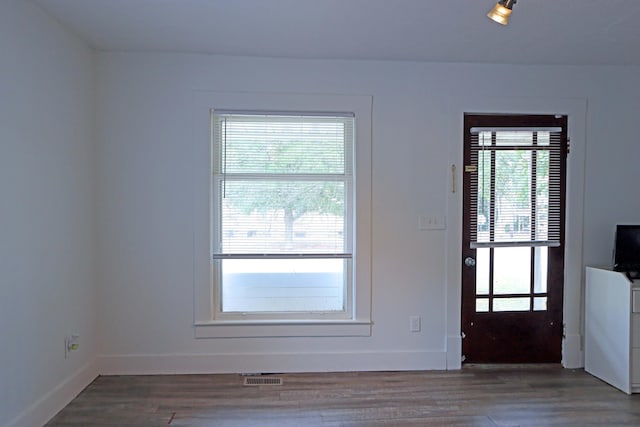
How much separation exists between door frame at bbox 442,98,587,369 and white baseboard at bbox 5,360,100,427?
8.80 feet

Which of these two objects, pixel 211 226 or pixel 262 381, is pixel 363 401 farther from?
pixel 211 226

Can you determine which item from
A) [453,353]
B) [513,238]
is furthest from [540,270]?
[453,353]

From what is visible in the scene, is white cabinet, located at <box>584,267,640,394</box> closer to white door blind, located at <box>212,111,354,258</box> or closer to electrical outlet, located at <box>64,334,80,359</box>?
white door blind, located at <box>212,111,354,258</box>

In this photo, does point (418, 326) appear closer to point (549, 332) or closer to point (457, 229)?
point (457, 229)

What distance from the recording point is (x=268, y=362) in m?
3.35

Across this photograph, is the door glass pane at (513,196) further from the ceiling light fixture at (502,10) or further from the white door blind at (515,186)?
the ceiling light fixture at (502,10)

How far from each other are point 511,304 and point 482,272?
36cm

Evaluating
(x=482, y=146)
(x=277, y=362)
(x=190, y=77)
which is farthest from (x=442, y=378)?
(x=190, y=77)

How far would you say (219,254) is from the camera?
3.36 meters

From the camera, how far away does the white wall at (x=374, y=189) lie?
3.25 m

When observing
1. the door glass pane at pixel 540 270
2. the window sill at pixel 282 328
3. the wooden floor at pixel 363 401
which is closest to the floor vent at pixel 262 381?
the wooden floor at pixel 363 401

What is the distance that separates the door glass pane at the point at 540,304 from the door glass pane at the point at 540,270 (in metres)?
0.07

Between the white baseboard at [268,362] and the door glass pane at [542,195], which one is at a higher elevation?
the door glass pane at [542,195]

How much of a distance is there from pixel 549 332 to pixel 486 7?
2.57 metres
